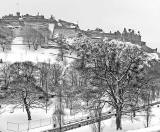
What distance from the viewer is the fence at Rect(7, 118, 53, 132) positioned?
35003 mm

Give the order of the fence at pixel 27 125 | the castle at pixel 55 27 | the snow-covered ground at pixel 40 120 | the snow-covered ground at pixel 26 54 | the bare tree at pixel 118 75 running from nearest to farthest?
the bare tree at pixel 118 75, the snow-covered ground at pixel 40 120, the fence at pixel 27 125, the snow-covered ground at pixel 26 54, the castle at pixel 55 27

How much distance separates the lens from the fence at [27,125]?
35.0 m

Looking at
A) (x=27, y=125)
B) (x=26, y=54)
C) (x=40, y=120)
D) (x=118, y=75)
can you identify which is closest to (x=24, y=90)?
(x=40, y=120)

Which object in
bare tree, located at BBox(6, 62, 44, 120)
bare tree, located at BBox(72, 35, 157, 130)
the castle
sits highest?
the castle

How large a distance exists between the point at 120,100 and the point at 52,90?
31205mm

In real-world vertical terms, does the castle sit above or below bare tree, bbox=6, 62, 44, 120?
above

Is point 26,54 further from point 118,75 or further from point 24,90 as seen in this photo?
point 118,75

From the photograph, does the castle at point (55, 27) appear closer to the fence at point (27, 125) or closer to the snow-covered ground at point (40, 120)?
the snow-covered ground at point (40, 120)

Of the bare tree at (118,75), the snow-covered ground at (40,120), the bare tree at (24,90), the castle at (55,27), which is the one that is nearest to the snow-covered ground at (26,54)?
the castle at (55,27)

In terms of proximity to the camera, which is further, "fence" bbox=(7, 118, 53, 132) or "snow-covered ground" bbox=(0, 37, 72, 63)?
"snow-covered ground" bbox=(0, 37, 72, 63)

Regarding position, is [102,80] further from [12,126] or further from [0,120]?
[0,120]

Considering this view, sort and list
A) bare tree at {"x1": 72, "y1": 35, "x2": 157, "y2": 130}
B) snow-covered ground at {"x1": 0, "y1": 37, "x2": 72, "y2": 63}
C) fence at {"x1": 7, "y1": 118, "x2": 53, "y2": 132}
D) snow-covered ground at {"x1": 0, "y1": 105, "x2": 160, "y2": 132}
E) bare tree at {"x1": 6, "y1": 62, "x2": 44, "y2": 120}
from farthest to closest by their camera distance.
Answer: snow-covered ground at {"x1": 0, "y1": 37, "x2": 72, "y2": 63} < bare tree at {"x1": 6, "y1": 62, "x2": 44, "y2": 120} < fence at {"x1": 7, "y1": 118, "x2": 53, "y2": 132} < snow-covered ground at {"x1": 0, "y1": 105, "x2": 160, "y2": 132} < bare tree at {"x1": 72, "y1": 35, "x2": 157, "y2": 130}

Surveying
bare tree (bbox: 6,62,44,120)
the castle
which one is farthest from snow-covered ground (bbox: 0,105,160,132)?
the castle

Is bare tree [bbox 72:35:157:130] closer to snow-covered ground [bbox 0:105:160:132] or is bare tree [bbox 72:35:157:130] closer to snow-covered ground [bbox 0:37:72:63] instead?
snow-covered ground [bbox 0:105:160:132]
